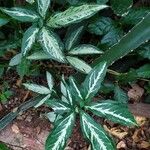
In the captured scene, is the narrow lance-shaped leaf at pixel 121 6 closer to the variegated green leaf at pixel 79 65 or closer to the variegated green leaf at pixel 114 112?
the variegated green leaf at pixel 79 65

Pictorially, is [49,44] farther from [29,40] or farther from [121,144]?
[121,144]

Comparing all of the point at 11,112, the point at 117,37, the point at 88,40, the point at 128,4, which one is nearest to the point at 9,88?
the point at 11,112

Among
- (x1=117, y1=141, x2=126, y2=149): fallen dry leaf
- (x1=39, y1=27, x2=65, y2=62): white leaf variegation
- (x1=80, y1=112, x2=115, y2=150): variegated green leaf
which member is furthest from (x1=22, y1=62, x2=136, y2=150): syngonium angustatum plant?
(x1=117, y1=141, x2=126, y2=149): fallen dry leaf

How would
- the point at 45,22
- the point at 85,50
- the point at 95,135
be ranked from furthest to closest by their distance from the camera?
the point at 85,50, the point at 45,22, the point at 95,135

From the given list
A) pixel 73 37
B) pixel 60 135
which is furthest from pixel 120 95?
pixel 60 135

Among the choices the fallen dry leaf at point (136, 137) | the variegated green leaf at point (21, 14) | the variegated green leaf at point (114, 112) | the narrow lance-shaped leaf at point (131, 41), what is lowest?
the fallen dry leaf at point (136, 137)

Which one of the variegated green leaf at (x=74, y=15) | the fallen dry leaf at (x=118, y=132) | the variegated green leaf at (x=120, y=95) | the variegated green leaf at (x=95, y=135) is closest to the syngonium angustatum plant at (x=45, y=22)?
the variegated green leaf at (x=74, y=15)

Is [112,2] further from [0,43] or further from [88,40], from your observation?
[0,43]
